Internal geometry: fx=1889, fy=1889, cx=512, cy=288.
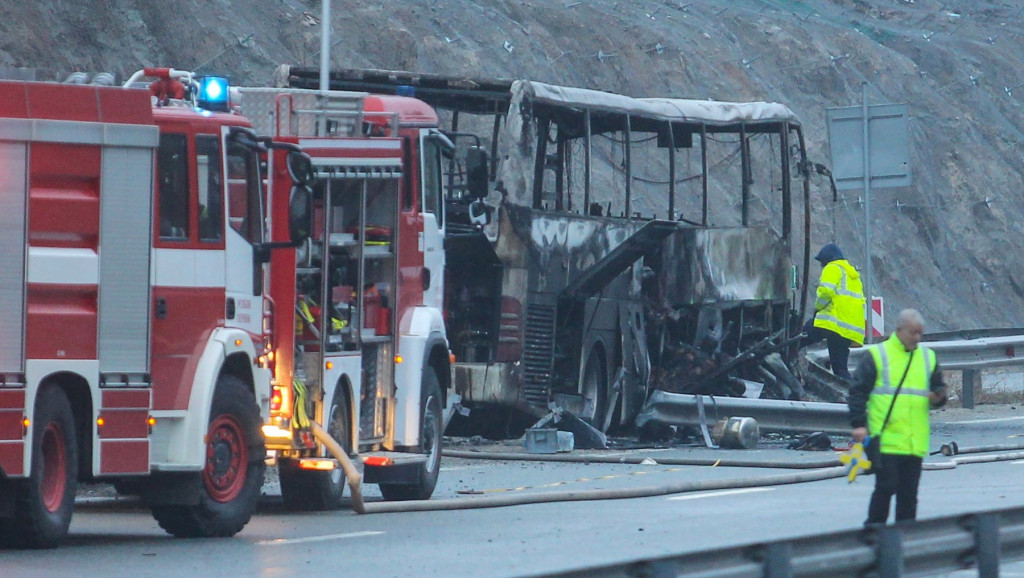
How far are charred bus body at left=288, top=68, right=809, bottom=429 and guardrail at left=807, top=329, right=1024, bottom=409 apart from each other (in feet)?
6.55

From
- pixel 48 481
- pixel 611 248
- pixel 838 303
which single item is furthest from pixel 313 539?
pixel 838 303

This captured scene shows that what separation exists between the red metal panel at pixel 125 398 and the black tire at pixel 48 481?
8.5 inches

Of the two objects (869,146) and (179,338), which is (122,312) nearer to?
(179,338)

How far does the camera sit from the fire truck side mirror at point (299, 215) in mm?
12352

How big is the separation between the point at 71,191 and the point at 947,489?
7.33 m

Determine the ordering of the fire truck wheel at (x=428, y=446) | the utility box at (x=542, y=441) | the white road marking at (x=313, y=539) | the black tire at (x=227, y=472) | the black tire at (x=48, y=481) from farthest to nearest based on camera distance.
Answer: the utility box at (x=542, y=441) < the fire truck wheel at (x=428, y=446) < the black tire at (x=227, y=472) < the white road marking at (x=313, y=539) < the black tire at (x=48, y=481)

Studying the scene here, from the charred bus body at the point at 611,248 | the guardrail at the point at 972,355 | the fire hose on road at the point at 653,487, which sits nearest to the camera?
the fire hose on road at the point at 653,487

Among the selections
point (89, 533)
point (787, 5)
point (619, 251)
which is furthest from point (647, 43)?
point (89, 533)

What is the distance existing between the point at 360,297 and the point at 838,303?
865 centimetres

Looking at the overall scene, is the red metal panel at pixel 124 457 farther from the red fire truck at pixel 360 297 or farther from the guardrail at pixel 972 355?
the guardrail at pixel 972 355

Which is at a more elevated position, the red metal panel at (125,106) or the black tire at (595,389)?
the red metal panel at (125,106)

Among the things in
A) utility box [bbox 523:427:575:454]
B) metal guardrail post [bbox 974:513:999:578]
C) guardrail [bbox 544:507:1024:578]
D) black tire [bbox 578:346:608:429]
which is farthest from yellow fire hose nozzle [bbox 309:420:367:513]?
black tire [bbox 578:346:608:429]

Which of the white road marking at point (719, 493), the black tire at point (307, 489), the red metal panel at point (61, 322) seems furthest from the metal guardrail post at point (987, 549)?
the black tire at point (307, 489)

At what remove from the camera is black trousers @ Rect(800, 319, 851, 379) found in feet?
71.4
